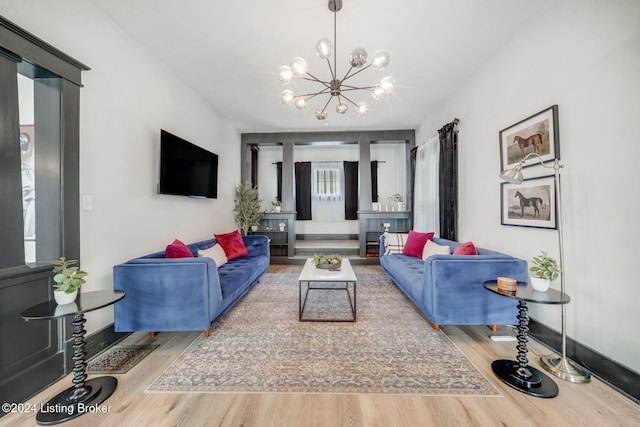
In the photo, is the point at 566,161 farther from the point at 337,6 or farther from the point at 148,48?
the point at 148,48

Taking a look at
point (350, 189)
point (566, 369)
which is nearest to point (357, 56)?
point (566, 369)

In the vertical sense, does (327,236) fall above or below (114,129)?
below

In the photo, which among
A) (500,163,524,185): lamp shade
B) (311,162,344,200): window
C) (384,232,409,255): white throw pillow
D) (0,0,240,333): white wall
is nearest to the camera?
(500,163,524,185): lamp shade

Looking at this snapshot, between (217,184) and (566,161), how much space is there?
448cm

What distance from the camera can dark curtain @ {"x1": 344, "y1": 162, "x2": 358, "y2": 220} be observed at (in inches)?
259

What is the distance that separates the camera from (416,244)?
388cm

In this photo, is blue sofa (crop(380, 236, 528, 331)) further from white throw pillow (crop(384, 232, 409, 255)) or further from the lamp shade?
white throw pillow (crop(384, 232, 409, 255))

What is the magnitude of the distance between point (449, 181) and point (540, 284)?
2.25 meters

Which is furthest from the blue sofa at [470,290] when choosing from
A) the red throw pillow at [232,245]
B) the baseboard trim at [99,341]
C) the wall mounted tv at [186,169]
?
the wall mounted tv at [186,169]

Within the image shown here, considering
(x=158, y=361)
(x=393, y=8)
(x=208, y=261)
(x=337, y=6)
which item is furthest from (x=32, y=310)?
(x=393, y=8)

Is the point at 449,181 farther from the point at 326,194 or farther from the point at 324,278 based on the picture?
the point at 326,194

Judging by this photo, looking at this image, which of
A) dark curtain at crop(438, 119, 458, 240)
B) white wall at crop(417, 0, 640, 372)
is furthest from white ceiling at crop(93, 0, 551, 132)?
dark curtain at crop(438, 119, 458, 240)

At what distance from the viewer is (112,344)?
221 cm

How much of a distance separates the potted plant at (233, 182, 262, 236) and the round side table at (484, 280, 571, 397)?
4.34 metres
